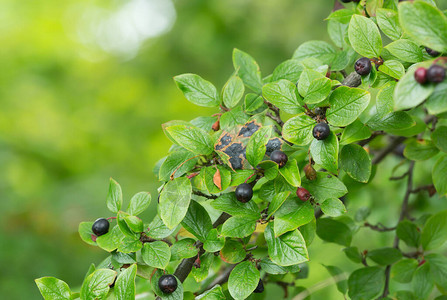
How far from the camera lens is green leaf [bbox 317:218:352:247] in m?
0.63

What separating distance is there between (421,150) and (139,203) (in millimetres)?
442

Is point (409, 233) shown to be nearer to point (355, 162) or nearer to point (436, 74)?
point (355, 162)

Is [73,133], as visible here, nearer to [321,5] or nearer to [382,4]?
[321,5]

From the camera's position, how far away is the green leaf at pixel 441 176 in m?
0.57

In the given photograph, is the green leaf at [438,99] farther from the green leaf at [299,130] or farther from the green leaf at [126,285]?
the green leaf at [126,285]

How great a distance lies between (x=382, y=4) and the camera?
1.73 feet

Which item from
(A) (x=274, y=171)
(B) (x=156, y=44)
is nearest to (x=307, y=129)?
(A) (x=274, y=171)

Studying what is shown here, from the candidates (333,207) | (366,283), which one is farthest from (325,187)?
(366,283)

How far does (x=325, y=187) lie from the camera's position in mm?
478

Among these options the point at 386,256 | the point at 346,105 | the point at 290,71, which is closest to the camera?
the point at 346,105

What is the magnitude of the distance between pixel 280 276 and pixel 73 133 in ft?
8.97

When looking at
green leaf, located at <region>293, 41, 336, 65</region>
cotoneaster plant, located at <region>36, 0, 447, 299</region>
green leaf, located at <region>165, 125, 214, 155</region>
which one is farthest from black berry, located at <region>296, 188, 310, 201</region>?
green leaf, located at <region>293, 41, 336, 65</region>

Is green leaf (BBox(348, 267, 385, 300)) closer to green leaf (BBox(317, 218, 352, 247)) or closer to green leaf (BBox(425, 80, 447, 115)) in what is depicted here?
green leaf (BBox(317, 218, 352, 247))

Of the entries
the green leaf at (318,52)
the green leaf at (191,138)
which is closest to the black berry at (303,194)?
the green leaf at (191,138)
